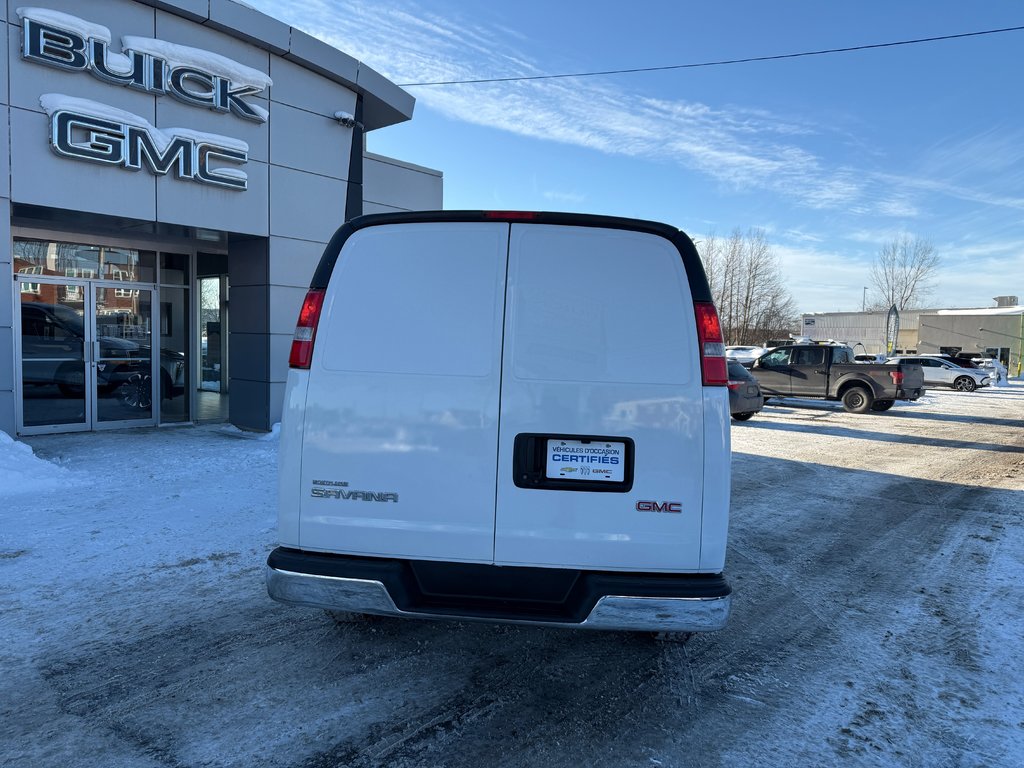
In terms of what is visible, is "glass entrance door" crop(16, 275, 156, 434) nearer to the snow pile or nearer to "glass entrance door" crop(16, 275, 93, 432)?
"glass entrance door" crop(16, 275, 93, 432)

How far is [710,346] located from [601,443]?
2.09ft

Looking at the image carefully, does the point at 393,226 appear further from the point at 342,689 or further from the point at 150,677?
the point at 150,677

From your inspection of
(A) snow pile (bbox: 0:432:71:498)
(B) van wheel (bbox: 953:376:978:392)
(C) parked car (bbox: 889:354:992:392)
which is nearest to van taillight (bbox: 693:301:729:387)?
(A) snow pile (bbox: 0:432:71:498)

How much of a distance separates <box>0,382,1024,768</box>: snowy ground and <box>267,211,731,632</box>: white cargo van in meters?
0.52

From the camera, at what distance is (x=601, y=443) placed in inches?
113

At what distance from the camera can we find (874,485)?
8.52 m

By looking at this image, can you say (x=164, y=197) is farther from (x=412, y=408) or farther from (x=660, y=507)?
(x=660, y=507)

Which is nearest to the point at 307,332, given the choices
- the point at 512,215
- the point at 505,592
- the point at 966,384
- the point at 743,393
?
the point at 512,215

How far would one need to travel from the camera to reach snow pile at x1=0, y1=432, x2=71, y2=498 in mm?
6930

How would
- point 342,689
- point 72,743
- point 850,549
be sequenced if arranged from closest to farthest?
point 72,743 → point 342,689 → point 850,549

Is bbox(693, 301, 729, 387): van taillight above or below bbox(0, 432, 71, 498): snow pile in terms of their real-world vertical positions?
above

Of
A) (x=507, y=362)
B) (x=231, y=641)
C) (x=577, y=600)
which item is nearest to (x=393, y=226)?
(x=507, y=362)

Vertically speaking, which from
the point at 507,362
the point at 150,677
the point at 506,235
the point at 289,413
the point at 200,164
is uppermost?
the point at 200,164

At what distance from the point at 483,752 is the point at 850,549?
420 cm
